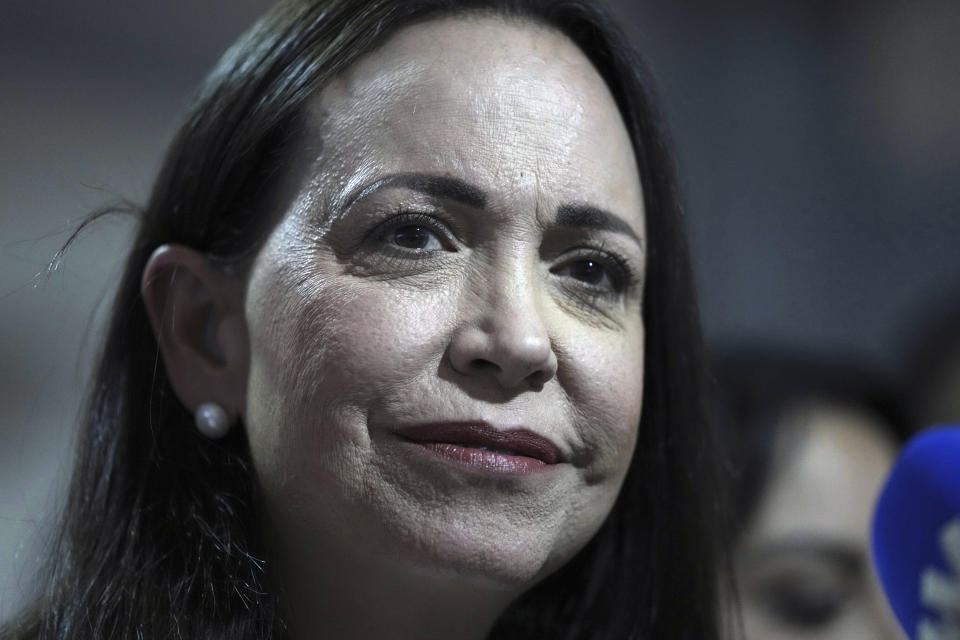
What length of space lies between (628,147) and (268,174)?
434mm

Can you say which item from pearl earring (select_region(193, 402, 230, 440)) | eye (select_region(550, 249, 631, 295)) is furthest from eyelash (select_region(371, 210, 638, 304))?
pearl earring (select_region(193, 402, 230, 440))

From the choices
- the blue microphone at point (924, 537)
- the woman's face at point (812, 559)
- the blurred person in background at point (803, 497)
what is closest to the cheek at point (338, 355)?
the blue microphone at point (924, 537)

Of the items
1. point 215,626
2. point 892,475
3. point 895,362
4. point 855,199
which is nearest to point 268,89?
point 215,626

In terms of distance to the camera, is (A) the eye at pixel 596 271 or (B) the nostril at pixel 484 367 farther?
(A) the eye at pixel 596 271

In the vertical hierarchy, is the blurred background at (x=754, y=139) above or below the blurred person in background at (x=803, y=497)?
above

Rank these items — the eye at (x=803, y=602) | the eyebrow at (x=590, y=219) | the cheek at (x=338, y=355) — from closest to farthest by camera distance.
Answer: the cheek at (x=338, y=355) → the eyebrow at (x=590, y=219) → the eye at (x=803, y=602)

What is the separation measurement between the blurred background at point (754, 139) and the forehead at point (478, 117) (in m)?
1.15

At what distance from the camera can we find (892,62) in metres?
3.34

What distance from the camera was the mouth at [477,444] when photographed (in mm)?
1151

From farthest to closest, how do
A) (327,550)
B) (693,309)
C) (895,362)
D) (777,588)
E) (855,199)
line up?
(855,199) < (895,362) < (777,588) < (693,309) < (327,550)

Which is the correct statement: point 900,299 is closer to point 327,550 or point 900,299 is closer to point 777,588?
point 777,588

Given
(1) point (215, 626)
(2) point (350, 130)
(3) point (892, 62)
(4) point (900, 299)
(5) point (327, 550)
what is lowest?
(1) point (215, 626)

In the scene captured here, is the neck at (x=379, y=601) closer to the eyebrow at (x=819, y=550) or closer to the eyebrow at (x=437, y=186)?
the eyebrow at (x=437, y=186)

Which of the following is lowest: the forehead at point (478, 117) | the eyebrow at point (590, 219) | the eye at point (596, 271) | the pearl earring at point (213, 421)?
the pearl earring at point (213, 421)
